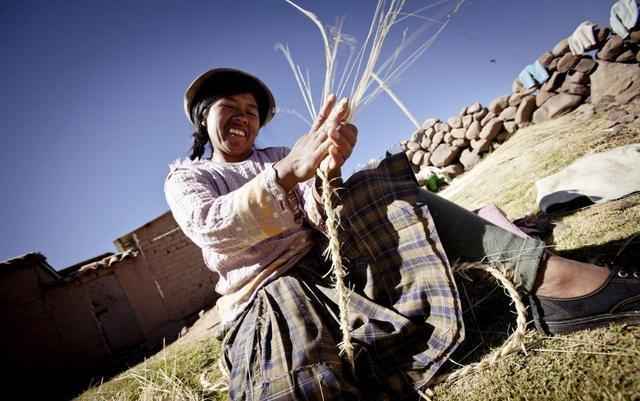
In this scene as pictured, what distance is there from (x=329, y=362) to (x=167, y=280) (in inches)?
269

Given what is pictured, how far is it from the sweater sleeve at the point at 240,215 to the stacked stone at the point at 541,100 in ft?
16.7

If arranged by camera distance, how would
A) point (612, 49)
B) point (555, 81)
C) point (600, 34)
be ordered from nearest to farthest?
point (612, 49) < point (600, 34) < point (555, 81)

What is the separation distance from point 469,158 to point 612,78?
2488 mm

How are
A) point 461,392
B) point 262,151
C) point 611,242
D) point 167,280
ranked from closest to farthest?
point 461,392
point 611,242
point 262,151
point 167,280

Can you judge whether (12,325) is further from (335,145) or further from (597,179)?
(597,179)

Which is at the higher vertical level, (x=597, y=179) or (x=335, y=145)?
(x=335, y=145)

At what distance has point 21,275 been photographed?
6.04 metres

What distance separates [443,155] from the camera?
6.70m

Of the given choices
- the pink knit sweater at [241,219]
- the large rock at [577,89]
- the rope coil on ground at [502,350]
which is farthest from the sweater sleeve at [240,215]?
the large rock at [577,89]

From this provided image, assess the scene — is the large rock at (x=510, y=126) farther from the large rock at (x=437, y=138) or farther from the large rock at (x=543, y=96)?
the large rock at (x=437, y=138)

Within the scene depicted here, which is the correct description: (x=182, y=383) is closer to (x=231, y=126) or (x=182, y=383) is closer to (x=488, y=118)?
(x=231, y=126)

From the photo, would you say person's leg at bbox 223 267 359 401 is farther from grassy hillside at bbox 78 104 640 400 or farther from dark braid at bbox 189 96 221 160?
dark braid at bbox 189 96 221 160

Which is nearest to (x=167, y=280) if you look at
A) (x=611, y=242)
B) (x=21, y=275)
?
(x=21, y=275)

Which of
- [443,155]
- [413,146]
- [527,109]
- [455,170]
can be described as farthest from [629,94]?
[413,146]
